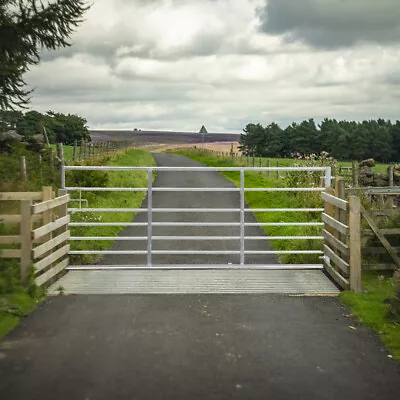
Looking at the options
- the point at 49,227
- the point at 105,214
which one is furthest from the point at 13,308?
the point at 105,214

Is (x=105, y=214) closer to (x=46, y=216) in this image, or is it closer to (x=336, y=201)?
(x=46, y=216)

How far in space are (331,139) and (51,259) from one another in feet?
454

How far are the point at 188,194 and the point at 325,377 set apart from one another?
66.3 ft

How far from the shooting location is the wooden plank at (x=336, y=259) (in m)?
9.26

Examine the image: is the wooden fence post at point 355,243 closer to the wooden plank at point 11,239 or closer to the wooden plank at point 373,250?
the wooden plank at point 373,250

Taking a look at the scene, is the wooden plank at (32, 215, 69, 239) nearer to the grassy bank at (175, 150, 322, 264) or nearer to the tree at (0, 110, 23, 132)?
the grassy bank at (175, 150, 322, 264)

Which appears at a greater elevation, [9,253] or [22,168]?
[22,168]

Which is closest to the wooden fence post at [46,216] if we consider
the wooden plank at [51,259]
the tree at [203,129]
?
the wooden plank at [51,259]

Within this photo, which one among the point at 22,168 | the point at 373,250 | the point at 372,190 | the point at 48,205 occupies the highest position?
the point at 22,168

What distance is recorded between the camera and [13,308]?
314 inches

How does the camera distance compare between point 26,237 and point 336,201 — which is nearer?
point 26,237

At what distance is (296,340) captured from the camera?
682 cm

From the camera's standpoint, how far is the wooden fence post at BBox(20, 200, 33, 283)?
8.97 meters

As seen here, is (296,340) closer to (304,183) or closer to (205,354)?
(205,354)
